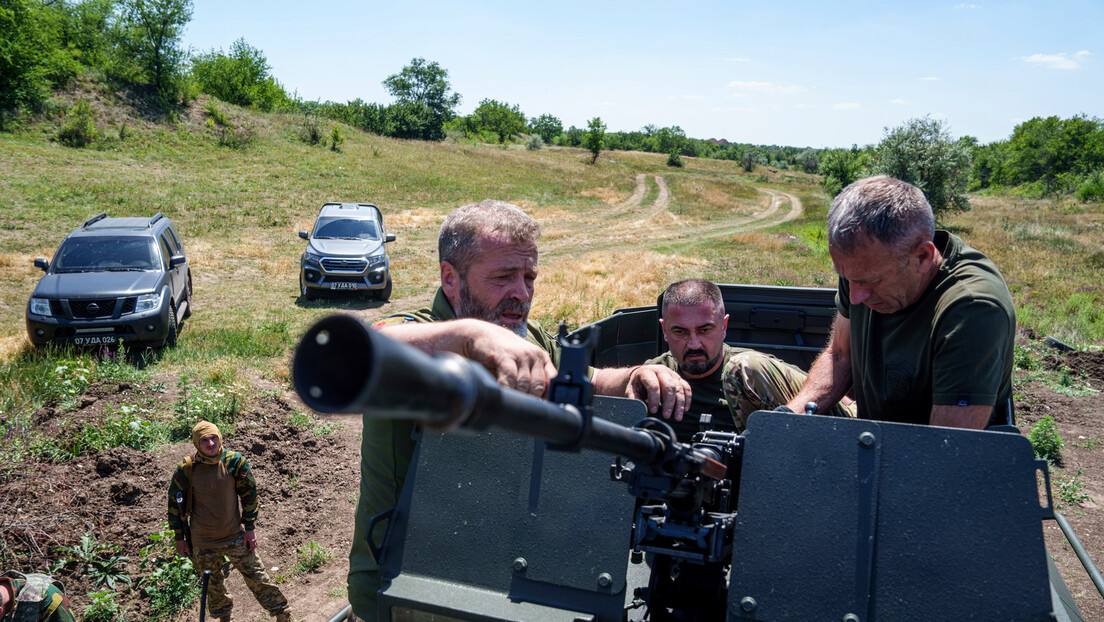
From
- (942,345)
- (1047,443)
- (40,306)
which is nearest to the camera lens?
(942,345)

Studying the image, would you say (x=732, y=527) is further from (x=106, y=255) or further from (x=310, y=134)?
(x=310, y=134)

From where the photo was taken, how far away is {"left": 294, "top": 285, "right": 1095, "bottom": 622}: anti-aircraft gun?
2.12m

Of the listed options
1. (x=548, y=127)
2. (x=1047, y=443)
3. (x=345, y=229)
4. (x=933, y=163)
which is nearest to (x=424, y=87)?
(x=548, y=127)

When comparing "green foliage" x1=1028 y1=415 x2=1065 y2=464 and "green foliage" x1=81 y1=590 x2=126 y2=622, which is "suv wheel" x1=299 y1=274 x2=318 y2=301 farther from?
"green foliage" x1=1028 y1=415 x2=1065 y2=464

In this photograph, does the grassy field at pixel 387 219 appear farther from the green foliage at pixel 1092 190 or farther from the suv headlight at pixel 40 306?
the green foliage at pixel 1092 190

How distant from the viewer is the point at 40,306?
37.8ft

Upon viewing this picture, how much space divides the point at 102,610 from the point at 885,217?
247 inches

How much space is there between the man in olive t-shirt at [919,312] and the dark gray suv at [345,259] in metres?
15.0

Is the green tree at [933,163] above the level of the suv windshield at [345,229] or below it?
above

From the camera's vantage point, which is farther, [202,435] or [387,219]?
[387,219]

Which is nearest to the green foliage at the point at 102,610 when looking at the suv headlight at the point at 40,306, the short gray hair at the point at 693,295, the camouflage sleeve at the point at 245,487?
the camouflage sleeve at the point at 245,487

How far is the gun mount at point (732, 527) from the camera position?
6.95 feet

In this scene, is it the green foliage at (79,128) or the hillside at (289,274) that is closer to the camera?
the hillside at (289,274)

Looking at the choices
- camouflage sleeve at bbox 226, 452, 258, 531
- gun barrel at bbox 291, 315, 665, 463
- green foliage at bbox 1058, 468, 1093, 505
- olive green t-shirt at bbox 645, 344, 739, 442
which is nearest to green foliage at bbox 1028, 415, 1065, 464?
green foliage at bbox 1058, 468, 1093, 505
